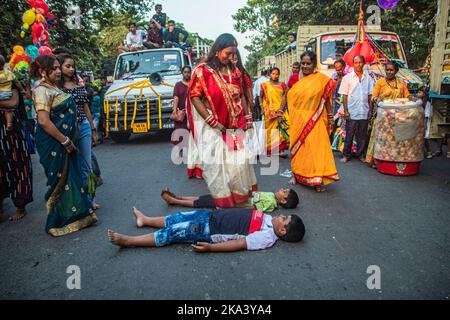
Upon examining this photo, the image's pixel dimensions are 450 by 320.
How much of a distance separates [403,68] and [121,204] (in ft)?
22.1

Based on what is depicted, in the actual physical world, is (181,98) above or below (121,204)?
above

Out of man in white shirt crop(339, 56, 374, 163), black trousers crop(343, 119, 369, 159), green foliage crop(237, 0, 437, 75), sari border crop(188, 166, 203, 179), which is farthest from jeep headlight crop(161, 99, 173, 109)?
green foliage crop(237, 0, 437, 75)

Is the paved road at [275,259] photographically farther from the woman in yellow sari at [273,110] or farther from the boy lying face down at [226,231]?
the woman in yellow sari at [273,110]

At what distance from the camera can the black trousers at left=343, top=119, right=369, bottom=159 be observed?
605 centimetres

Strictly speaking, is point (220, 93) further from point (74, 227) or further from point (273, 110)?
point (273, 110)

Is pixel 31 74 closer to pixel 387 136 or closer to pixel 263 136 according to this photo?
pixel 263 136

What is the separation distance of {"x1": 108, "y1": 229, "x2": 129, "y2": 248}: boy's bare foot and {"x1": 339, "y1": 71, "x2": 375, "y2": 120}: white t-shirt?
4624 mm

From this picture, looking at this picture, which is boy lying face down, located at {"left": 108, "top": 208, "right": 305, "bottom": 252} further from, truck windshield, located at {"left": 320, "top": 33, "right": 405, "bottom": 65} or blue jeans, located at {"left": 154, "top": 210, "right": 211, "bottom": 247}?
truck windshield, located at {"left": 320, "top": 33, "right": 405, "bottom": 65}

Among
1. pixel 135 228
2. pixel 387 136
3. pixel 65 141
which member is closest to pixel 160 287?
pixel 135 228

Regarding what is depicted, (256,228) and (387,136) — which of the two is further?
(387,136)

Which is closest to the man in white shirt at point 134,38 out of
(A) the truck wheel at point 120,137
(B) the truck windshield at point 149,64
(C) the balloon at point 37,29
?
(B) the truck windshield at point 149,64

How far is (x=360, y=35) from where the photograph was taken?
768 cm

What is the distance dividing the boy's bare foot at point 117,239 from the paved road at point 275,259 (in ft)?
0.26

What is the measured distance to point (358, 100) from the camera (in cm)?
593
